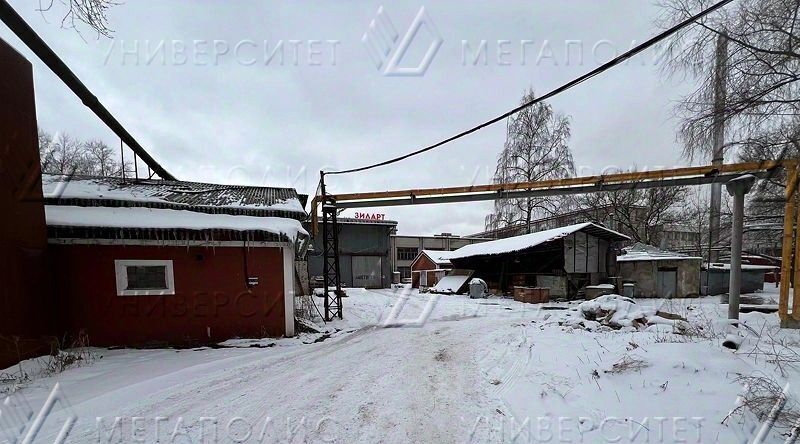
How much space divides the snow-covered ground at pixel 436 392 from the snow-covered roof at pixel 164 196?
3.85m

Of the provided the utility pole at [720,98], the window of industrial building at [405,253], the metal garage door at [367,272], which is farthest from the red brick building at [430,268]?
the utility pole at [720,98]

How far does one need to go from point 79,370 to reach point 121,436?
344 centimetres

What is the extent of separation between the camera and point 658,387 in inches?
136

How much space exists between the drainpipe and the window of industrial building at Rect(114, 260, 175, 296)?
1226cm

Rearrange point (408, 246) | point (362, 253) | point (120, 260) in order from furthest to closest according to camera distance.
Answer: point (408, 246)
point (362, 253)
point (120, 260)

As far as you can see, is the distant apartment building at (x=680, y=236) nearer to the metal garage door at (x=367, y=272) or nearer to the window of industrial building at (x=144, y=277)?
the metal garage door at (x=367, y=272)

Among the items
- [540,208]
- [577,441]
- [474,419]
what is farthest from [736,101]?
[540,208]

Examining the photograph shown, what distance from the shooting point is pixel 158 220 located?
7.38 metres

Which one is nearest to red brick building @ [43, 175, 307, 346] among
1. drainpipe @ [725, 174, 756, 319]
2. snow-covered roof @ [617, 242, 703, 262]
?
drainpipe @ [725, 174, 756, 319]

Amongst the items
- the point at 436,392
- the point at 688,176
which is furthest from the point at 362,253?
the point at 436,392

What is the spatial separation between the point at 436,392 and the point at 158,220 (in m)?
7.41

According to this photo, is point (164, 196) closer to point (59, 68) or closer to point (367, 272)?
point (59, 68)

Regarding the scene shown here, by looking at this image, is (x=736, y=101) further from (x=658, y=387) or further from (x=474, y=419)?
(x=474, y=419)

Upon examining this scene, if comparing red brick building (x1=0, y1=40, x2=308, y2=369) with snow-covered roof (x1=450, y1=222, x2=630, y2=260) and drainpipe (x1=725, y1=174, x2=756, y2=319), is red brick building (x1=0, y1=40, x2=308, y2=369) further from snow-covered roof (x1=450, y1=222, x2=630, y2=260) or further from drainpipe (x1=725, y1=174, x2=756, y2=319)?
snow-covered roof (x1=450, y1=222, x2=630, y2=260)
